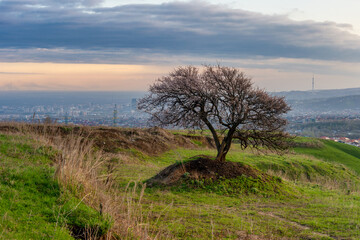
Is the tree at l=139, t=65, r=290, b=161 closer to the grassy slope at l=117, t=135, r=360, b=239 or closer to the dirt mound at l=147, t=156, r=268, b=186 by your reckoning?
the dirt mound at l=147, t=156, r=268, b=186

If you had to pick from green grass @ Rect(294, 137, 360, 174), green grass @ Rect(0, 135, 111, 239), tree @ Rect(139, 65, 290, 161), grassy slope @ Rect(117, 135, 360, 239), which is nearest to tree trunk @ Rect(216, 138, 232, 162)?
tree @ Rect(139, 65, 290, 161)

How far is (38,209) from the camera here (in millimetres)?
6602

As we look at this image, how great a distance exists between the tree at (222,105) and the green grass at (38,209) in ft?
29.7

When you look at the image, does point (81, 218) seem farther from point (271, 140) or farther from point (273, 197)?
point (271, 140)

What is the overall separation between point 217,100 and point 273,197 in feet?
17.5

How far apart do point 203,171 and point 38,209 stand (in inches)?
406

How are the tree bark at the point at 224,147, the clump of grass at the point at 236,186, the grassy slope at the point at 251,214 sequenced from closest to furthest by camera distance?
the grassy slope at the point at 251,214 → the clump of grass at the point at 236,186 → the tree bark at the point at 224,147

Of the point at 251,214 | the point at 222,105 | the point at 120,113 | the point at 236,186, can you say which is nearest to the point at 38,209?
the point at 251,214

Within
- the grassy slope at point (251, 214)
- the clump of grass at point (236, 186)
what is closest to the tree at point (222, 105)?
the clump of grass at point (236, 186)

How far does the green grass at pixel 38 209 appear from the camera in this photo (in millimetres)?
5625

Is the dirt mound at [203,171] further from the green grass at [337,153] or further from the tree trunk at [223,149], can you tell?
the green grass at [337,153]

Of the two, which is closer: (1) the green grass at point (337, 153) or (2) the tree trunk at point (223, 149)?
(2) the tree trunk at point (223, 149)

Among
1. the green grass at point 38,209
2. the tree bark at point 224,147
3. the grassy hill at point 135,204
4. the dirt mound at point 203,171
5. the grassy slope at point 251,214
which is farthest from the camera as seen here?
the tree bark at point 224,147

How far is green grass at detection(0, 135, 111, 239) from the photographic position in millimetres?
5625
